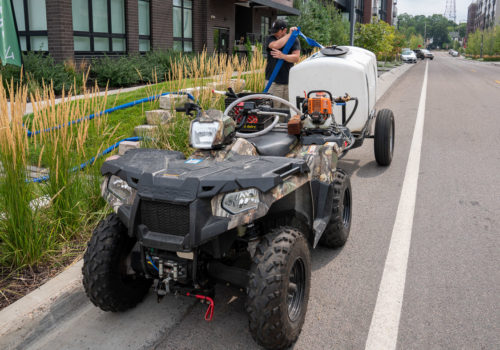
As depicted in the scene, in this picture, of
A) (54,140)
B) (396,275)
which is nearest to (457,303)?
(396,275)

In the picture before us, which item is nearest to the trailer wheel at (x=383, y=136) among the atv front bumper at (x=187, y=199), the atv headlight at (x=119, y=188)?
the atv front bumper at (x=187, y=199)

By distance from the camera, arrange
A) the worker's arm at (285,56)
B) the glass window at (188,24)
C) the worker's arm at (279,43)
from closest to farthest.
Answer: the worker's arm at (285,56)
the worker's arm at (279,43)
the glass window at (188,24)

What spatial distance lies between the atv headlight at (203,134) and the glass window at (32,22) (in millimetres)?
12575

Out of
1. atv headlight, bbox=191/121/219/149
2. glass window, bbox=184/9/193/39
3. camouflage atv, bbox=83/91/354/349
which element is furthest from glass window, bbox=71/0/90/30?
atv headlight, bbox=191/121/219/149

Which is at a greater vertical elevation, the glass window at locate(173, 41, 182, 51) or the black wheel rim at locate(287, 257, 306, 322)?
the glass window at locate(173, 41, 182, 51)

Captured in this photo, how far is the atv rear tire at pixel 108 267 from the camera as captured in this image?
3.18 meters

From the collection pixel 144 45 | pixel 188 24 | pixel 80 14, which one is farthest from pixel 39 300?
pixel 188 24

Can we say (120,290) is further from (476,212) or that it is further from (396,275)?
(476,212)

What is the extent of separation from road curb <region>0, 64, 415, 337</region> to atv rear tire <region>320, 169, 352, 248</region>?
2135mm

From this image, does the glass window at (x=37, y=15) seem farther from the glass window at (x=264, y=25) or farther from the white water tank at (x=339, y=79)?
the glass window at (x=264, y=25)

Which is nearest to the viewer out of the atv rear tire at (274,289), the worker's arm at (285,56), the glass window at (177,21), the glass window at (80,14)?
the atv rear tire at (274,289)

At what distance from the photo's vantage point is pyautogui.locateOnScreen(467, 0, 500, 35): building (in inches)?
5118

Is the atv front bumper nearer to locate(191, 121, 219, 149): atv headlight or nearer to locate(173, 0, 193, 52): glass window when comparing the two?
locate(191, 121, 219, 149): atv headlight

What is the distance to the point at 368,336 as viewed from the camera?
10.8 feet
